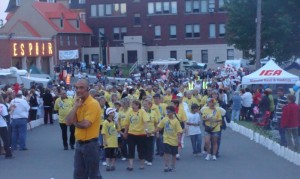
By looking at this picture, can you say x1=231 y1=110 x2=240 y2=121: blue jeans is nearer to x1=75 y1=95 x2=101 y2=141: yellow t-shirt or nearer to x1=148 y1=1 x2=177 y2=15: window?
x1=75 y1=95 x2=101 y2=141: yellow t-shirt

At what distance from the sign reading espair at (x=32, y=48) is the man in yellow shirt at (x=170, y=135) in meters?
37.7

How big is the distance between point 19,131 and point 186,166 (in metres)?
5.91

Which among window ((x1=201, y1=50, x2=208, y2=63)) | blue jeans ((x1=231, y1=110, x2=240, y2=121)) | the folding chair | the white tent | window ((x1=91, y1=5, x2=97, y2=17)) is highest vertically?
window ((x1=91, y1=5, x2=97, y2=17))

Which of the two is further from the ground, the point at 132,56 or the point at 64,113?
the point at 132,56

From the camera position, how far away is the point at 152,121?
670 inches

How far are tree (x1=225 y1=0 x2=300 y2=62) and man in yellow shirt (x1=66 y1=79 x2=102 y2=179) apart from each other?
100 ft

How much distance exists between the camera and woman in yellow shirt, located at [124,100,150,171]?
16.3 meters

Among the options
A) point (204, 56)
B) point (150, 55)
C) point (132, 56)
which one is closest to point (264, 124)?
point (132, 56)

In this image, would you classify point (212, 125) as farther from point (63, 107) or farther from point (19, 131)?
A: point (19, 131)

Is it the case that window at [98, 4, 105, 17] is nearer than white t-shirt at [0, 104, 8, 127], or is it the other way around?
white t-shirt at [0, 104, 8, 127]

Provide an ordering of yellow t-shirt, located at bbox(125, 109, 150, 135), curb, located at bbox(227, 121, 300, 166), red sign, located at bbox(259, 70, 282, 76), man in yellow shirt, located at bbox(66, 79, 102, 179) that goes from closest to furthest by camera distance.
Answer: man in yellow shirt, located at bbox(66, 79, 102, 179) < yellow t-shirt, located at bbox(125, 109, 150, 135) < curb, located at bbox(227, 121, 300, 166) < red sign, located at bbox(259, 70, 282, 76)

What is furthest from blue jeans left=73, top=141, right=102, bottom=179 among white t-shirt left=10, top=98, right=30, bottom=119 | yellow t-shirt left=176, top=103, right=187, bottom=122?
white t-shirt left=10, top=98, right=30, bottom=119

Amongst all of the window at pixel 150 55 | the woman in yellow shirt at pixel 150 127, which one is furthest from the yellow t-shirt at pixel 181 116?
the window at pixel 150 55

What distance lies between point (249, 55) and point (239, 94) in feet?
58.4
